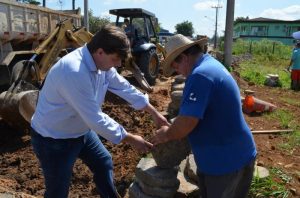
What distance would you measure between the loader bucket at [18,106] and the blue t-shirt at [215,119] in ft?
13.5

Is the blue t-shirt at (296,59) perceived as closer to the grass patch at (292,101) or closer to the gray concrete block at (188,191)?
the grass patch at (292,101)

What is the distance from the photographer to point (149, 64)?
11.5 metres

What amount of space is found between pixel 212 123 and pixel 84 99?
2.92ft

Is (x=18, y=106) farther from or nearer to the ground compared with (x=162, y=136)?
nearer to the ground

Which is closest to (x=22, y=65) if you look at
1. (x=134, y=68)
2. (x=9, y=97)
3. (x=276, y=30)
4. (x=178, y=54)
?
(x=9, y=97)

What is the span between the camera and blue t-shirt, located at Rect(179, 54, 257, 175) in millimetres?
2379

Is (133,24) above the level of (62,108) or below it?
above

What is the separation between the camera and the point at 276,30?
59.7 m

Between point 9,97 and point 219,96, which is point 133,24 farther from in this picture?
point 219,96

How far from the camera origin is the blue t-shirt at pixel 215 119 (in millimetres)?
2379

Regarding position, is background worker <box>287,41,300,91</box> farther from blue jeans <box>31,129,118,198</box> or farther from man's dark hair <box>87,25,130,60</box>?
man's dark hair <box>87,25,130,60</box>

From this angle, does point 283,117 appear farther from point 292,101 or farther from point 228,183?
point 228,183

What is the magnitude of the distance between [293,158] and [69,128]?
11.1 feet

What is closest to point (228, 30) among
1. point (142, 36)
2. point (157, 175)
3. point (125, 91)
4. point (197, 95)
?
point (142, 36)
